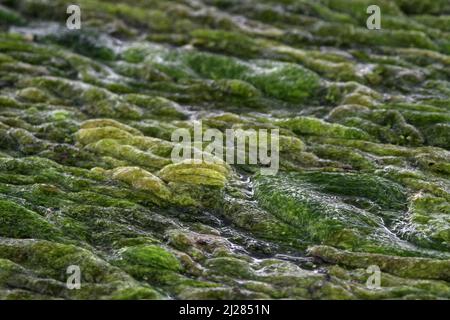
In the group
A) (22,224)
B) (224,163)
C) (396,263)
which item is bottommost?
(396,263)

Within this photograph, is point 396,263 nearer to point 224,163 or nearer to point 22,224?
point 224,163

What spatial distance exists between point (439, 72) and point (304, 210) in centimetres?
1814

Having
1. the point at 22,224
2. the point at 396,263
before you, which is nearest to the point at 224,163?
the point at 22,224

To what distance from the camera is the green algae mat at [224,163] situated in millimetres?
20250

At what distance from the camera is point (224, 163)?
90.3ft

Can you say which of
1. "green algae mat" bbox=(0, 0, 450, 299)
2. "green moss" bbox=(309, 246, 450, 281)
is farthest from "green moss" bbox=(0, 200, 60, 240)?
"green moss" bbox=(309, 246, 450, 281)

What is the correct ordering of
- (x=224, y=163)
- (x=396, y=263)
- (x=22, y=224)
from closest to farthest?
(x=396, y=263) → (x=22, y=224) → (x=224, y=163)

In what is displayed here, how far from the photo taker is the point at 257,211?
24.2m

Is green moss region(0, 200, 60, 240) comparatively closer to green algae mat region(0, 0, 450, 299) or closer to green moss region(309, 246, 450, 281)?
green algae mat region(0, 0, 450, 299)

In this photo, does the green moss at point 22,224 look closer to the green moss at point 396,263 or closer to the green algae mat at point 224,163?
the green algae mat at point 224,163

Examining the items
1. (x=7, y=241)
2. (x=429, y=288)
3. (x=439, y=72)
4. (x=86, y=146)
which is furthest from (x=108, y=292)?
(x=439, y=72)

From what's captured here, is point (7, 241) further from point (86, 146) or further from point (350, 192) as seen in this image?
point (350, 192)

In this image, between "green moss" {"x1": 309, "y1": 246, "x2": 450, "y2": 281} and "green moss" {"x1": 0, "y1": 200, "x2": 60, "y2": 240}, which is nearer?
"green moss" {"x1": 309, "y1": 246, "x2": 450, "y2": 281}

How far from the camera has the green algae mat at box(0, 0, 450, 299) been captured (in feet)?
66.4
